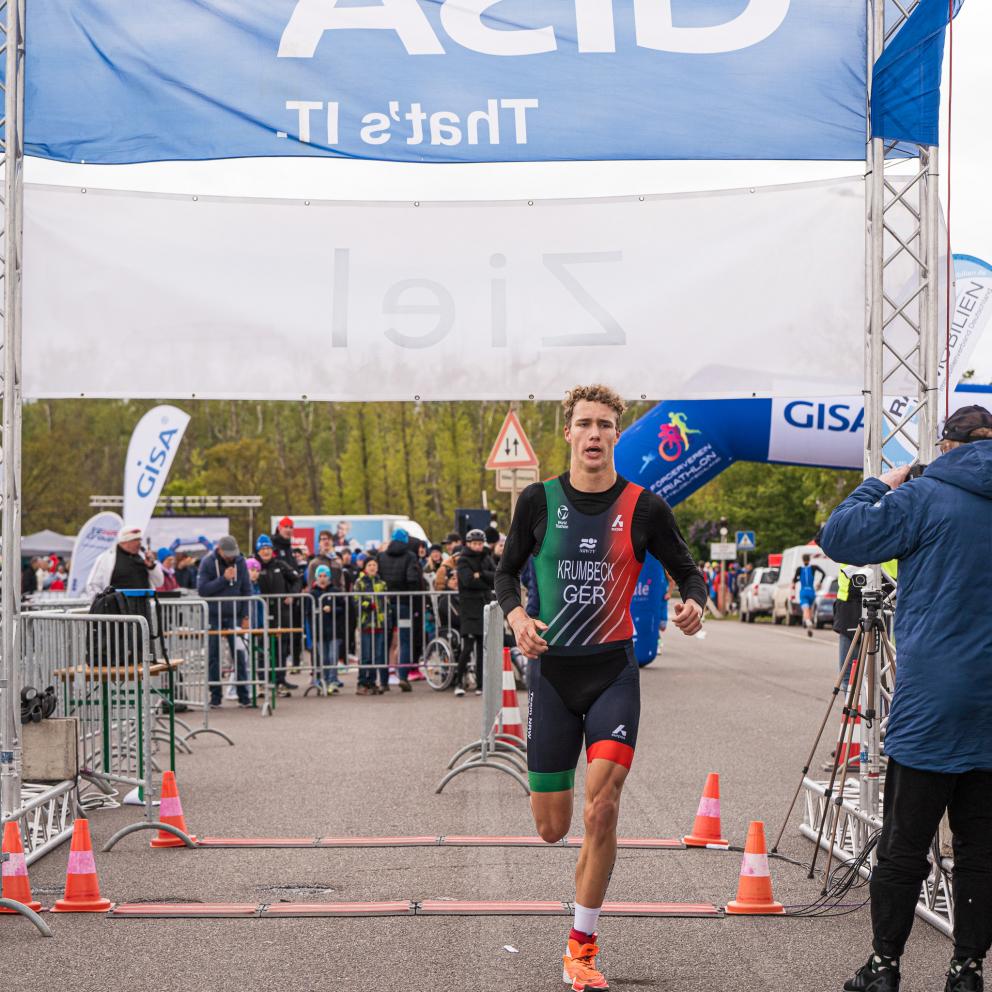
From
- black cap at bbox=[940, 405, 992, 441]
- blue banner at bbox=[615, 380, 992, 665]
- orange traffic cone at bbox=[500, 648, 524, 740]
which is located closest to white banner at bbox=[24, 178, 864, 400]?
black cap at bbox=[940, 405, 992, 441]

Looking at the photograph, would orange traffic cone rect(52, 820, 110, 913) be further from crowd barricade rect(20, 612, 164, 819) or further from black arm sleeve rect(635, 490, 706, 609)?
black arm sleeve rect(635, 490, 706, 609)

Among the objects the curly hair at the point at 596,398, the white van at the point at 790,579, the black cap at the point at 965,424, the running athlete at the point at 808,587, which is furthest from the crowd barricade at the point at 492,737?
the white van at the point at 790,579

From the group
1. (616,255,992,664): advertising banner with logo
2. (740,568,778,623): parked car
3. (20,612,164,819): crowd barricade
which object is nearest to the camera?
(20,612,164,819): crowd barricade

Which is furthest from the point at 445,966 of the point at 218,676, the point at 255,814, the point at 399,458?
the point at 399,458

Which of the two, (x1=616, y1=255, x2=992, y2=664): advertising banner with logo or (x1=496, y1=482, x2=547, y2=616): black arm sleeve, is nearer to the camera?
(x1=496, y1=482, x2=547, y2=616): black arm sleeve

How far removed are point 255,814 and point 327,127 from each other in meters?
4.36

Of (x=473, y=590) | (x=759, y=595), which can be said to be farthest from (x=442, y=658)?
(x=759, y=595)

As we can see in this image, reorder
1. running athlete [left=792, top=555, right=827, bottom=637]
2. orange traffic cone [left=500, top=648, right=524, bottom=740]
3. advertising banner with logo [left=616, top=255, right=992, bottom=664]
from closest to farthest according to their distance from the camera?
orange traffic cone [left=500, top=648, right=524, bottom=740] < advertising banner with logo [left=616, top=255, right=992, bottom=664] < running athlete [left=792, top=555, right=827, bottom=637]

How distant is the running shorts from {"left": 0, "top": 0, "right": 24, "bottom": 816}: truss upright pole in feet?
11.0

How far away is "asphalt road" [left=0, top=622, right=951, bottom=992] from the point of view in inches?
231

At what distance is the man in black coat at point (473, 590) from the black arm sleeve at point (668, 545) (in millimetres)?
12726

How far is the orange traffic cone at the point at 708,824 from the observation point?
27.8 ft

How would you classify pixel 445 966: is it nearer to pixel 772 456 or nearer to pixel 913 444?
pixel 913 444

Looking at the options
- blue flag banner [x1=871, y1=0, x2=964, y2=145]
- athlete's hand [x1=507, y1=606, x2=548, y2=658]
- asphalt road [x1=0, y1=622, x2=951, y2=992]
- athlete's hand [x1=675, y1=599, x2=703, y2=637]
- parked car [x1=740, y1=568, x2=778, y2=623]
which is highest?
blue flag banner [x1=871, y1=0, x2=964, y2=145]
